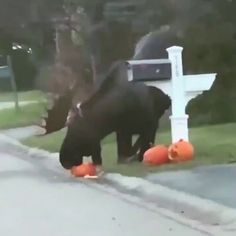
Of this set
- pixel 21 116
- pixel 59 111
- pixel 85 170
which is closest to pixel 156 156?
pixel 85 170

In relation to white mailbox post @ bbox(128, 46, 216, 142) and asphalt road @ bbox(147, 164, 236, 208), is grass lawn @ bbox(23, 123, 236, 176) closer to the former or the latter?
asphalt road @ bbox(147, 164, 236, 208)

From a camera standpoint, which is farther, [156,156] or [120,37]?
[120,37]

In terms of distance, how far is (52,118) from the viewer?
15.4m

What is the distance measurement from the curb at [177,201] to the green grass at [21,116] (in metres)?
12.5

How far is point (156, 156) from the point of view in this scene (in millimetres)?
14172

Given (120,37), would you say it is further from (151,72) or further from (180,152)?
(180,152)

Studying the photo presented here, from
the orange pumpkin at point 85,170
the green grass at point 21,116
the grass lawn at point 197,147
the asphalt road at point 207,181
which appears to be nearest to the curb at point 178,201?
the asphalt road at point 207,181

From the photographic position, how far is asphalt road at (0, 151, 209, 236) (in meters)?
9.73

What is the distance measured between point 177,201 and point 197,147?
4.87 metres

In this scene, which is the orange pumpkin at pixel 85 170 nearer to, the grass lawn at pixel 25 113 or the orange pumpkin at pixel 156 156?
the orange pumpkin at pixel 156 156

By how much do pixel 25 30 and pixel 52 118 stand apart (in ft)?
5.17

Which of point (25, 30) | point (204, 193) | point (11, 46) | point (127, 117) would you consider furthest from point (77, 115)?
point (11, 46)

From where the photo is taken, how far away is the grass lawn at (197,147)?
14.0 meters

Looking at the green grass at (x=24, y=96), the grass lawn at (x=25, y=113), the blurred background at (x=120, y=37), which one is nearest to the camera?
the blurred background at (x=120, y=37)
